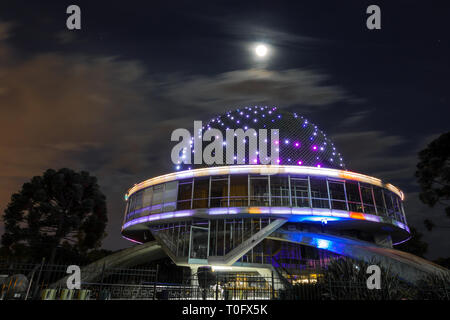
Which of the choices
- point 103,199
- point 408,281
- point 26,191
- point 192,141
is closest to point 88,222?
point 103,199

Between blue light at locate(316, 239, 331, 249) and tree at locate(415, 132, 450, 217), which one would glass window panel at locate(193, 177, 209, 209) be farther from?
tree at locate(415, 132, 450, 217)

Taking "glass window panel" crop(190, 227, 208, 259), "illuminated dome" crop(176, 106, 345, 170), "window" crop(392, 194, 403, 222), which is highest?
"illuminated dome" crop(176, 106, 345, 170)

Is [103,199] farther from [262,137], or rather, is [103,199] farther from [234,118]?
[262,137]

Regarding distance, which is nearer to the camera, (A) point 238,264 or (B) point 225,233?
(A) point 238,264

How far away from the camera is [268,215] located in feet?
70.7

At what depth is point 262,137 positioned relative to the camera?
2847cm

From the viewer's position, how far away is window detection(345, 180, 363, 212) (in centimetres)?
2270

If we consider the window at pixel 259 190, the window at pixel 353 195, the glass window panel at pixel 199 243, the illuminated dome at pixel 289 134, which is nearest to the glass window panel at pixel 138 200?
the illuminated dome at pixel 289 134

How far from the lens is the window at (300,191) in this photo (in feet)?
72.7

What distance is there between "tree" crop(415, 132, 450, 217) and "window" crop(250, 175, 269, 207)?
1373cm

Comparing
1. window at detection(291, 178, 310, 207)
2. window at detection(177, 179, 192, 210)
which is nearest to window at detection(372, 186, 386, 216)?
window at detection(291, 178, 310, 207)

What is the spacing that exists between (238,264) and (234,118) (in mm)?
16408

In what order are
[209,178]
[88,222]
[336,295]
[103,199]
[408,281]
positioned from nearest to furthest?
[336,295] → [408,281] → [209,178] → [88,222] → [103,199]

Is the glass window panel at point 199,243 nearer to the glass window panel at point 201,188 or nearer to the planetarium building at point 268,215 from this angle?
the planetarium building at point 268,215
